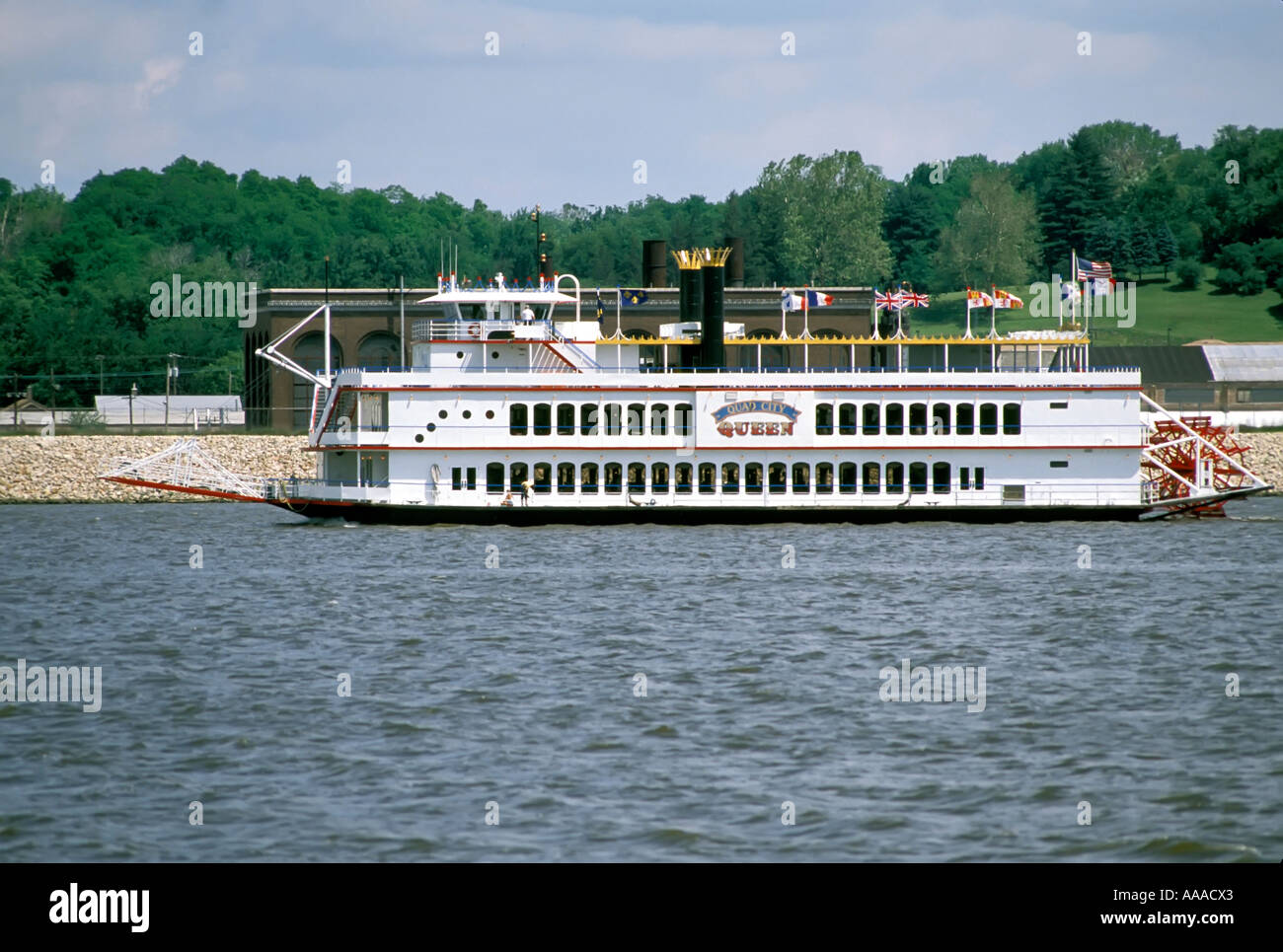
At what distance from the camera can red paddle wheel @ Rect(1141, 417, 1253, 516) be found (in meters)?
51.2

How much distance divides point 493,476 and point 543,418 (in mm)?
2301

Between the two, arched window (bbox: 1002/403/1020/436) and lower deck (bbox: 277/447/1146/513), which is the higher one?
arched window (bbox: 1002/403/1020/436)

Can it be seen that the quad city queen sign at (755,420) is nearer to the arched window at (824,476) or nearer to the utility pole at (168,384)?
the arched window at (824,476)

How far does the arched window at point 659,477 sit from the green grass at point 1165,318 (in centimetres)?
6346

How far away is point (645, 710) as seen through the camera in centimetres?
2212

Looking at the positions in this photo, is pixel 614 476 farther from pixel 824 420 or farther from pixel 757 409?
pixel 824 420

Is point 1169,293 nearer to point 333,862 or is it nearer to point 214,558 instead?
point 214,558

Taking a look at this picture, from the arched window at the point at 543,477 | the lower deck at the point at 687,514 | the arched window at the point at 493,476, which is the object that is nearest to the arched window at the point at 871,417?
the lower deck at the point at 687,514

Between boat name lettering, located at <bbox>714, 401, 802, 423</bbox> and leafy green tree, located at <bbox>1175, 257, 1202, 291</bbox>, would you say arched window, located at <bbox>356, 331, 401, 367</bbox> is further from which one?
leafy green tree, located at <bbox>1175, 257, 1202, 291</bbox>

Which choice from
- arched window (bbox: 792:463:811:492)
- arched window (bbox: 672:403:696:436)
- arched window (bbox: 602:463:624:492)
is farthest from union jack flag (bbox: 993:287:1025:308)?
arched window (bbox: 602:463:624:492)

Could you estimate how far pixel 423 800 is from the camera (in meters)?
17.6

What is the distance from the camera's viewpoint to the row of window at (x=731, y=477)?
161 ft

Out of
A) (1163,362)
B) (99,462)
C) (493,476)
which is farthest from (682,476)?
(1163,362)
